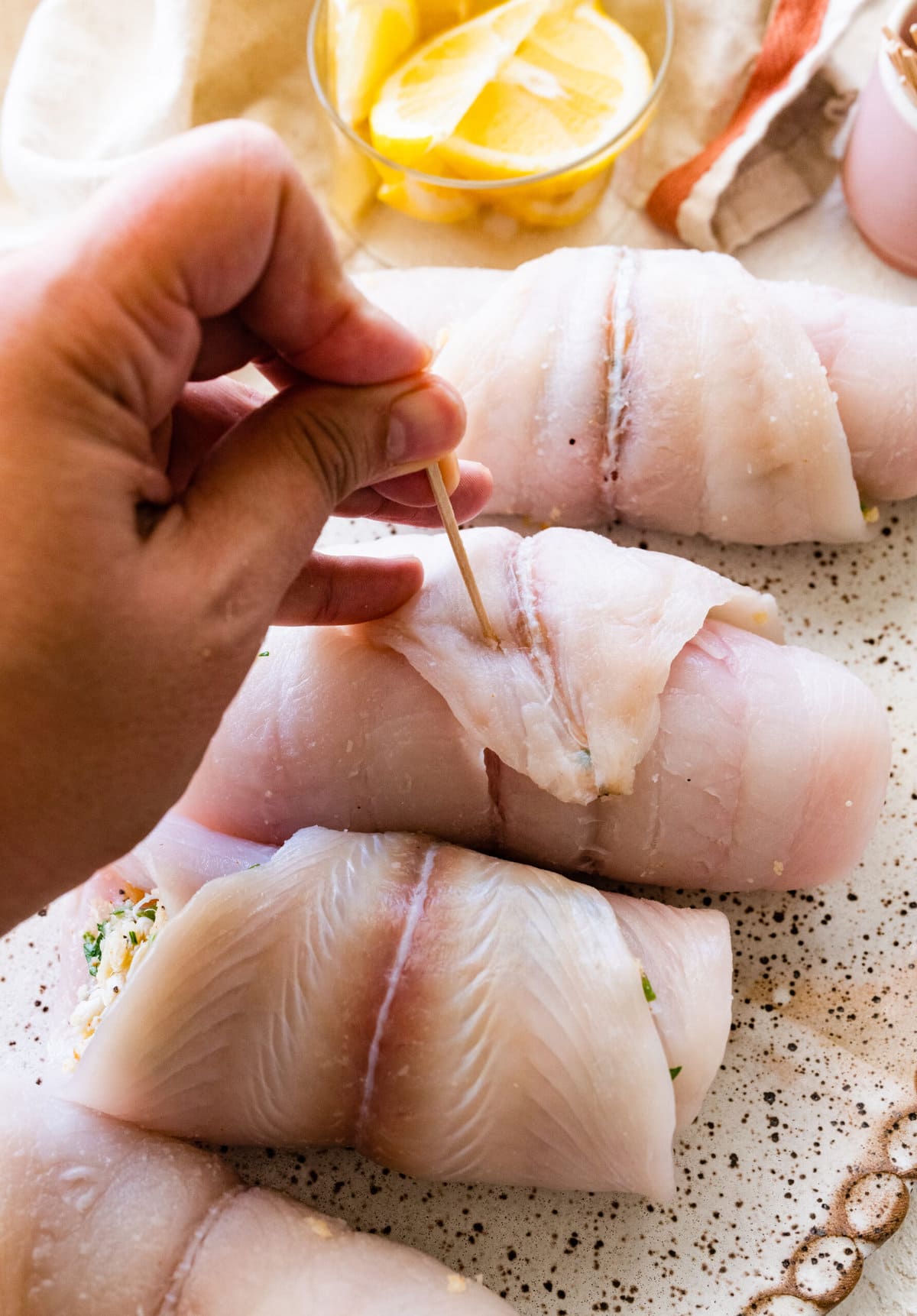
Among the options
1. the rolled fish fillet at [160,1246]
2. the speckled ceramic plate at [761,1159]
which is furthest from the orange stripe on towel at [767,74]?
the rolled fish fillet at [160,1246]

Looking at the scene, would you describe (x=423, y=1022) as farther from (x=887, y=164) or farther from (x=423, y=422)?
(x=887, y=164)

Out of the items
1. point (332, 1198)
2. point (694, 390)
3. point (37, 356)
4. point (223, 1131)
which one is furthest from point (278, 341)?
point (332, 1198)

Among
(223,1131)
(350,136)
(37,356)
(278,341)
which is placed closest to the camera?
(37,356)

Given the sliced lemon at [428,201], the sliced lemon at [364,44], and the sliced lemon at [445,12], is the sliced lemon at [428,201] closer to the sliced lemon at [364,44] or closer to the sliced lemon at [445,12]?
the sliced lemon at [364,44]

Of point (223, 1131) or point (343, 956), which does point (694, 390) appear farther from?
point (223, 1131)

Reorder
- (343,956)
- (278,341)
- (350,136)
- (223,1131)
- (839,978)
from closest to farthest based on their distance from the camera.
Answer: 1. (278,341)
2. (343,956)
3. (223,1131)
4. (839,978)
5. (350,136)
